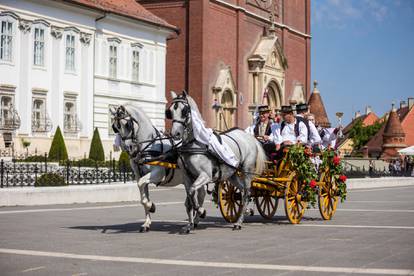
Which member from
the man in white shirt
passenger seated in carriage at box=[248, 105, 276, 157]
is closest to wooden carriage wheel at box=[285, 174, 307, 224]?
passenger seated in carriage at box=[248, 105, 276, 157]

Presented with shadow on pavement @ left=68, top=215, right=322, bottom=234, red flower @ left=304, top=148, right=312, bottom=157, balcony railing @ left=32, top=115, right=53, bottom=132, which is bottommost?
shadow on pavement @ left=68, top=215, right=322, bottom=234

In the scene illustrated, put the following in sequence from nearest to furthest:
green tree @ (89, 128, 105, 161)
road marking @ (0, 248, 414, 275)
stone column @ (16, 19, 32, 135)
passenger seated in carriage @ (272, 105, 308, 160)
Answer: road marking @ (0, 248, 414, 275)
passenger seated in carriage @ (272, 105, 308, 160)
stone column @ (16, 19, 32, 135)
green tree @ (89, 128, 105, 161)

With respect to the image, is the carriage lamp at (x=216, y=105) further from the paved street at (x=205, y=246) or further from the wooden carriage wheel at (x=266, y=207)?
the wooden carriage wheel at (x=266, y=207)

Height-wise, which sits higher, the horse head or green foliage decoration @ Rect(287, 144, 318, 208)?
the horse head

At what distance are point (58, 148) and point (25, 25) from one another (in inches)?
243

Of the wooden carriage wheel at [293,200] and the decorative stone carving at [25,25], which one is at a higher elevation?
the decorative stone carving at [25,25]

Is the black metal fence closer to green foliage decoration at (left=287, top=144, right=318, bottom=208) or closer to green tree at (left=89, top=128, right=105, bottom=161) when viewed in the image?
green tree at (left=89, top=128, right=105, bottom=161)

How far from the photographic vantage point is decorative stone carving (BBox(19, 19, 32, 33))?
36156mm

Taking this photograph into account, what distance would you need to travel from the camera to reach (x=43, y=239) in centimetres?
1169

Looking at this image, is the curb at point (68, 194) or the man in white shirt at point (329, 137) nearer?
the man in white shirt at point (329, 137)

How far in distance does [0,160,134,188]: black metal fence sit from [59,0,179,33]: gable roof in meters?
14.2

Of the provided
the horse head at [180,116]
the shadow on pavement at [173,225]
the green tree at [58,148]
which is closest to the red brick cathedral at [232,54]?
the green tree at [58,148]

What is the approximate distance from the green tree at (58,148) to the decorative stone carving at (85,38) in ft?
19.8

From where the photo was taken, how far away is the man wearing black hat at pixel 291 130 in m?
15.2
